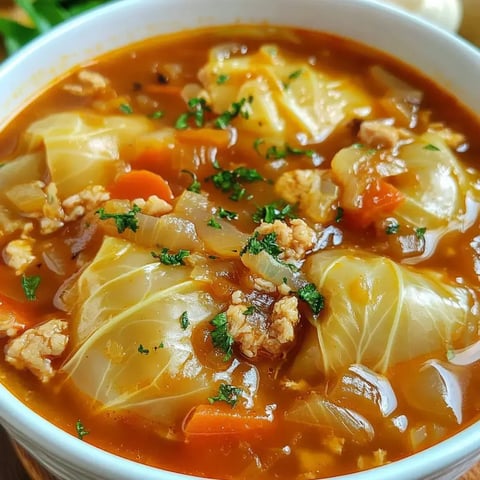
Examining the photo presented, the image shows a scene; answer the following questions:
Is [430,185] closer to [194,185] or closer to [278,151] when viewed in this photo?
[278,151]

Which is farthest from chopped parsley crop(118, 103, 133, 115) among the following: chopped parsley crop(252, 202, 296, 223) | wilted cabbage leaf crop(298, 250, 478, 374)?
wilted cabbage leaf crop(298, 250, 478, 374)

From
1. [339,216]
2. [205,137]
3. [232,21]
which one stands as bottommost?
[339,216]

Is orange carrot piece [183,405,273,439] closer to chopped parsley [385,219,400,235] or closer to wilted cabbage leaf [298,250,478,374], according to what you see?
wilted cabbage leaf [298,250,478,374]

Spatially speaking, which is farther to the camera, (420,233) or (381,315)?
(420,233)

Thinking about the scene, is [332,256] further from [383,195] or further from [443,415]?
[443,415]

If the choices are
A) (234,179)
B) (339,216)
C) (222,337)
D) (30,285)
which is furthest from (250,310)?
(30,285)

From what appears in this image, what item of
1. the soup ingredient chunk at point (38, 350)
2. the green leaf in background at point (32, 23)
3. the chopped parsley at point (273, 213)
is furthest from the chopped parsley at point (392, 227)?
the green leaf in background at point (32, 23)
